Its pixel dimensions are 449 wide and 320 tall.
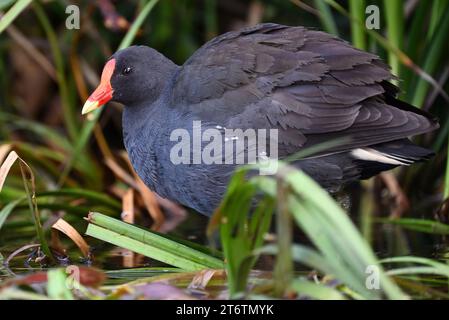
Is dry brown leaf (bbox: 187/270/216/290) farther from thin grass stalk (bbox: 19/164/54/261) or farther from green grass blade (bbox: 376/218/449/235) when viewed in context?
green grass blade (bbox: 376/218/449/235)

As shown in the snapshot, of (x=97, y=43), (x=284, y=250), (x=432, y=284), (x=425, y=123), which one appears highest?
(x=97, y=43)

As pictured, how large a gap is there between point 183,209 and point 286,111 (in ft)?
6.05

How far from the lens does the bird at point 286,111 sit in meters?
3.63

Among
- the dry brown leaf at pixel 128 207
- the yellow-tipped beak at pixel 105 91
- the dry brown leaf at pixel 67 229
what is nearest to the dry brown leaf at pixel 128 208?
the dry brown leaf at pixel 128 207

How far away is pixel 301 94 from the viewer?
12.0ft

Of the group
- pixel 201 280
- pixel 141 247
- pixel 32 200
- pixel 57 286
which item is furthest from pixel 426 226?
pixel 57 286

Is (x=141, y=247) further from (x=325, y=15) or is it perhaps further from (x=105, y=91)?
(x=325, y=15)

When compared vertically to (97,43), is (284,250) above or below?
below

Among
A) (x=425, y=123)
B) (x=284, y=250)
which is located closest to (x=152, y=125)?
(x=425, y=123)

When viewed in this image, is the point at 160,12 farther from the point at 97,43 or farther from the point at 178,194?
the point at 178,194

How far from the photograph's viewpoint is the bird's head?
14.0 feet

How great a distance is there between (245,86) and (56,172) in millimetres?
2016
